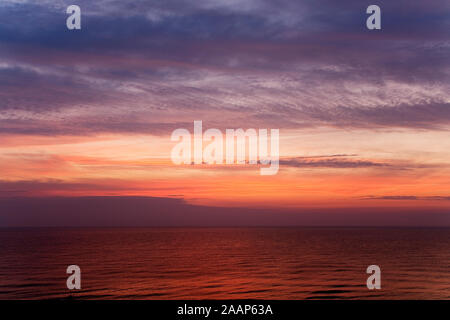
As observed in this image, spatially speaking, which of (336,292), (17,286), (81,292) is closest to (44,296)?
(81,292)

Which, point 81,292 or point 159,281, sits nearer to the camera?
point 81,292

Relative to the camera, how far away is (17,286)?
36.9 m
